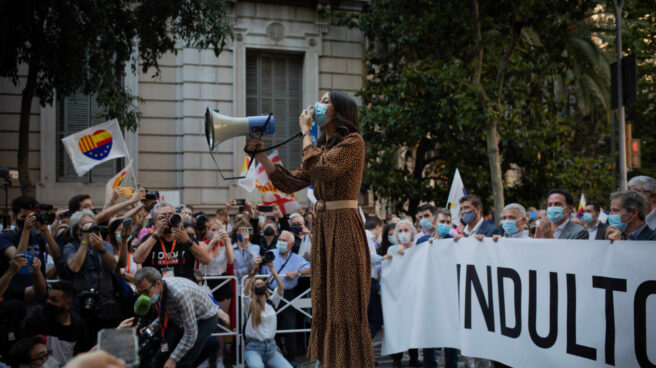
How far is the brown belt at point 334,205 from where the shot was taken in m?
4.50

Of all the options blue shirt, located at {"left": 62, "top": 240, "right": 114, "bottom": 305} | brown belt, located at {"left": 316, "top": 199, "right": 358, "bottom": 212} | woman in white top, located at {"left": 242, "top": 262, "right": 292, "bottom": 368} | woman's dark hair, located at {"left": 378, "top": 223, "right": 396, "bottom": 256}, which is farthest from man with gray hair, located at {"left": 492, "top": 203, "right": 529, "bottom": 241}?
blue shirt, located at {"left": 62, "top": 240, "right": 114, "bottom": 305}

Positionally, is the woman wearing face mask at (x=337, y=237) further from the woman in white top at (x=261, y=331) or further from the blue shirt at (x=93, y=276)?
the woman in white top at (x=261, y=331)

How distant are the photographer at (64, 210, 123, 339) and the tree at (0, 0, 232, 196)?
207 inches

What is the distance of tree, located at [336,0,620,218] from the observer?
15.8 metres

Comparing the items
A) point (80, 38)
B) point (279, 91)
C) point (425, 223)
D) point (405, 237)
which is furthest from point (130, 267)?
point (279, 91)

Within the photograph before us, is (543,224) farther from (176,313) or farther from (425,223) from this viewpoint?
(176,313)

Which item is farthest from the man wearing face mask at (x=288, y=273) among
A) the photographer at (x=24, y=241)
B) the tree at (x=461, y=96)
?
the tree at (x=461, y=96)

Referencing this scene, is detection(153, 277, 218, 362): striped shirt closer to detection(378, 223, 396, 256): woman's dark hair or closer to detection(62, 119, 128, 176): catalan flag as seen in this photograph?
detection(62, 119, 128, 176): catalan flag

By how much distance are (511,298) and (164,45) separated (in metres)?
10.7

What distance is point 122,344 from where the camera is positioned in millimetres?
1543

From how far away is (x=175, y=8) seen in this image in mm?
13922

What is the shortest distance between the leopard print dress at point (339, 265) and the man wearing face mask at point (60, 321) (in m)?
3.33

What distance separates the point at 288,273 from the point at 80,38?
20.4 feet

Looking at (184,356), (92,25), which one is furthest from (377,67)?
(184,356)
